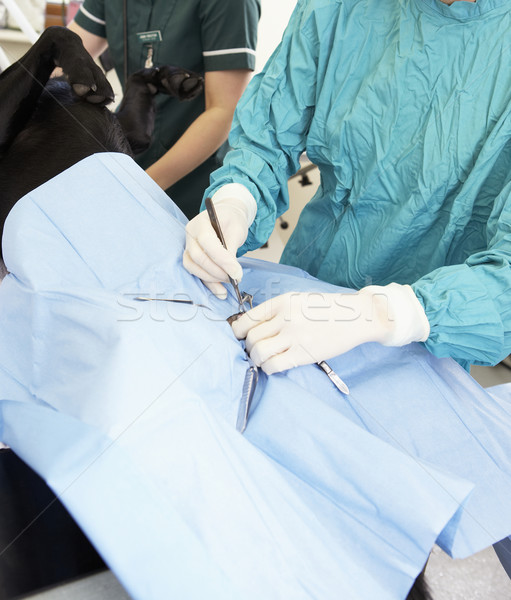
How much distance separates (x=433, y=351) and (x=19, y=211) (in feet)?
1.57

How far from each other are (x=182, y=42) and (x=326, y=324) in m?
0.80

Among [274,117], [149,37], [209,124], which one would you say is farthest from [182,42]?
[274,117]

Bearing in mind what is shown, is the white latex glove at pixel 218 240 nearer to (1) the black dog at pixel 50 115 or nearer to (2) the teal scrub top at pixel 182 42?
(1) the black dog at pixel 50 115

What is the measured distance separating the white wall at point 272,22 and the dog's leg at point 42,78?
1164mm

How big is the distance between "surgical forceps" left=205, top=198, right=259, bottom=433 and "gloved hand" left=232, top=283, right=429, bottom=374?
2 centimetres

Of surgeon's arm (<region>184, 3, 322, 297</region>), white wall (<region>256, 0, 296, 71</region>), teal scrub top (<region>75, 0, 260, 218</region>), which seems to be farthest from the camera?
white wall (<region>256, 0, 296, 71</region>)

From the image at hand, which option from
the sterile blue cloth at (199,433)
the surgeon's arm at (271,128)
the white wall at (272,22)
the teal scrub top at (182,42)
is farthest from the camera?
the white wall at (272,22)

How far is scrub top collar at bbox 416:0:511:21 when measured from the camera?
0.61 metres

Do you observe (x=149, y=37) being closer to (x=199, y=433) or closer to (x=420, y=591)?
(x=199, y=433)

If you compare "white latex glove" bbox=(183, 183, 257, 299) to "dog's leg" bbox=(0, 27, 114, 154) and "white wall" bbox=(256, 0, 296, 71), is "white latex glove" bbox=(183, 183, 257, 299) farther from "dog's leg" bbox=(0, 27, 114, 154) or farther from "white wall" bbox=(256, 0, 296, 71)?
"white wall" bbox=(256, 0, 296, 71)

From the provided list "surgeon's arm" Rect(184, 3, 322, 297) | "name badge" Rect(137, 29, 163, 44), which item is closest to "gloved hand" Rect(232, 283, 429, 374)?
"surgeon's arm" Rect(184, 3, 322, 297)

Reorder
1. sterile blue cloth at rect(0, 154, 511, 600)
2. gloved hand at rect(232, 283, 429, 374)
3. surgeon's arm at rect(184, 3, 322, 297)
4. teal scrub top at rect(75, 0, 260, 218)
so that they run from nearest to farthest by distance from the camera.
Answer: sterile blue cloth at rect(0, 154, 511, 600), gloved hand at rect(232, 283, 429, 374), surgeon's arm at rect(184, 3, 322, 297), teal scrub top at rect(75, 0, 260, 218)

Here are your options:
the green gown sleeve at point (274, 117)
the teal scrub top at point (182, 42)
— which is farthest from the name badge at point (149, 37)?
the green gown sleeve at point (274, 117)

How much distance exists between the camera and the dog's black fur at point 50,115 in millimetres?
795
